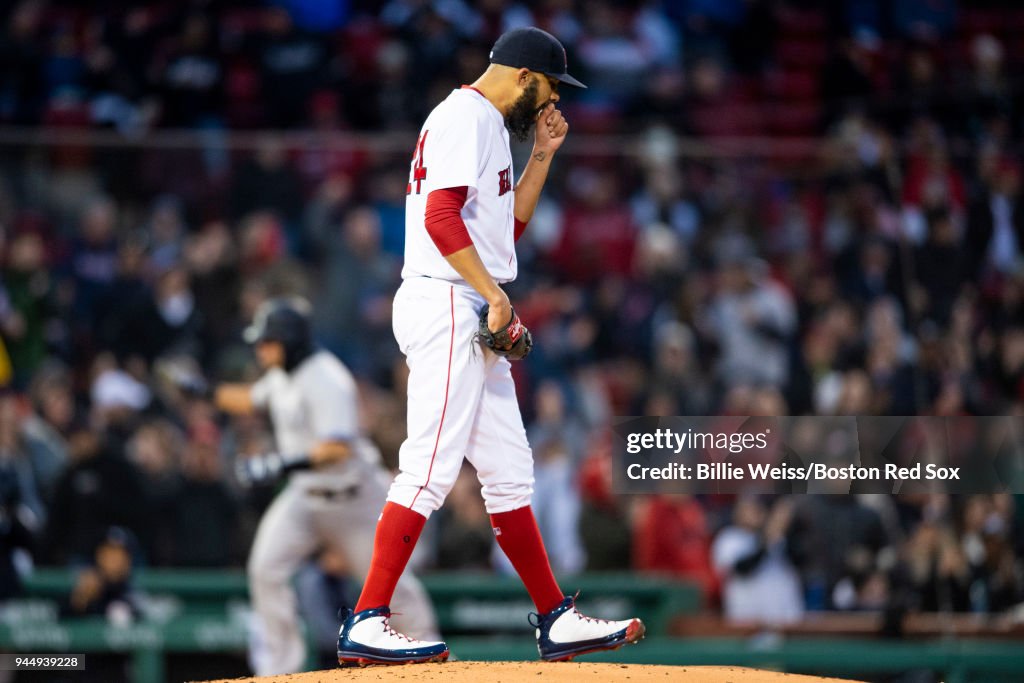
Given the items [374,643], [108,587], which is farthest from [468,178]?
[108,587]

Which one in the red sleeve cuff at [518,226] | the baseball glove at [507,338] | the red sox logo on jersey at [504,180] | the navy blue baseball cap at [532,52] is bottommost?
the baseball glove at [507,338]

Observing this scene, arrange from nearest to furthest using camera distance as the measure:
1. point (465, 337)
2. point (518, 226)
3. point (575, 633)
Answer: point (465, 337), point (575, 633), point (518, 226)

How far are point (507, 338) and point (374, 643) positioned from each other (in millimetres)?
1022

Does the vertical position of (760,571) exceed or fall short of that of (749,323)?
it falls short

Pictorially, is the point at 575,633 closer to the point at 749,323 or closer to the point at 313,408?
the point at 313,408

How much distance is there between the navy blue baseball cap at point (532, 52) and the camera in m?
4.52

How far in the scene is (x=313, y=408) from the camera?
289 inches

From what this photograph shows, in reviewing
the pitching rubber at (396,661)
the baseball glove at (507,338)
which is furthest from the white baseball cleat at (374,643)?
the baseball glove at (507,338)

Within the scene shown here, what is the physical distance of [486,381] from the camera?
456 centimetres

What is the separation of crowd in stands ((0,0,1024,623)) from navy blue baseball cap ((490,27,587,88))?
3540mm

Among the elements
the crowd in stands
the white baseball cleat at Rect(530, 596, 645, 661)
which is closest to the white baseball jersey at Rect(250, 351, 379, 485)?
the crowd in stands

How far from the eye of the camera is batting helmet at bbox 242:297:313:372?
738cm

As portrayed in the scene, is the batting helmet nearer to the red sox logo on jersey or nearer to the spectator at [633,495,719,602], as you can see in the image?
the spectator at [633,495,719,602]

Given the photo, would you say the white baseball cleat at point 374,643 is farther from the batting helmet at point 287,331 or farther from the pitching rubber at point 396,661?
the batting helmet at point 287,331
